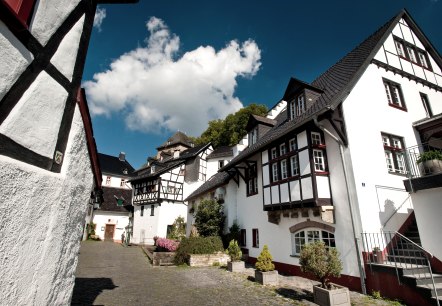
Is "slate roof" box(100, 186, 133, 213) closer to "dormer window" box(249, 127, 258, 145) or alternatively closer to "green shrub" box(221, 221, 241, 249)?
"green shrub" box(221, 221, 241, 249)

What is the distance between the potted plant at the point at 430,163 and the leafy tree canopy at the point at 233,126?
27.4m

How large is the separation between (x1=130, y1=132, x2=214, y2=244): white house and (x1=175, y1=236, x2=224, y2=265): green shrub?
41.6ft

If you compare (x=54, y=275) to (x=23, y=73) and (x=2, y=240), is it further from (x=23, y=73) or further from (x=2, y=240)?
(x=23, y=73)

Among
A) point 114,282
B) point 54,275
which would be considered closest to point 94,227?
point 114,282

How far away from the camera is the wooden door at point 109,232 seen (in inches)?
1387

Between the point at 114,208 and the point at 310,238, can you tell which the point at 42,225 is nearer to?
the point at 310,238

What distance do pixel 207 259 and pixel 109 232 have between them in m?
25.7

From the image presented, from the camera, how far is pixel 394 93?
12.1 meters

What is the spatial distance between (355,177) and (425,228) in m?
2.50

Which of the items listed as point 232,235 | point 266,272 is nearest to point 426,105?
point 266,272

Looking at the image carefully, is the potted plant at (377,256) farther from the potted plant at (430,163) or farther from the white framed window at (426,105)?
the white framed window at (426,105)

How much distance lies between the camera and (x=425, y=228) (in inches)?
311

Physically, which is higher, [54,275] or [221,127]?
[221,127]

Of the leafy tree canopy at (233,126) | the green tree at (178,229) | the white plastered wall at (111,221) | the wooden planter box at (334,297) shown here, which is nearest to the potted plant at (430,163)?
the wooden planter box at (334,297)
